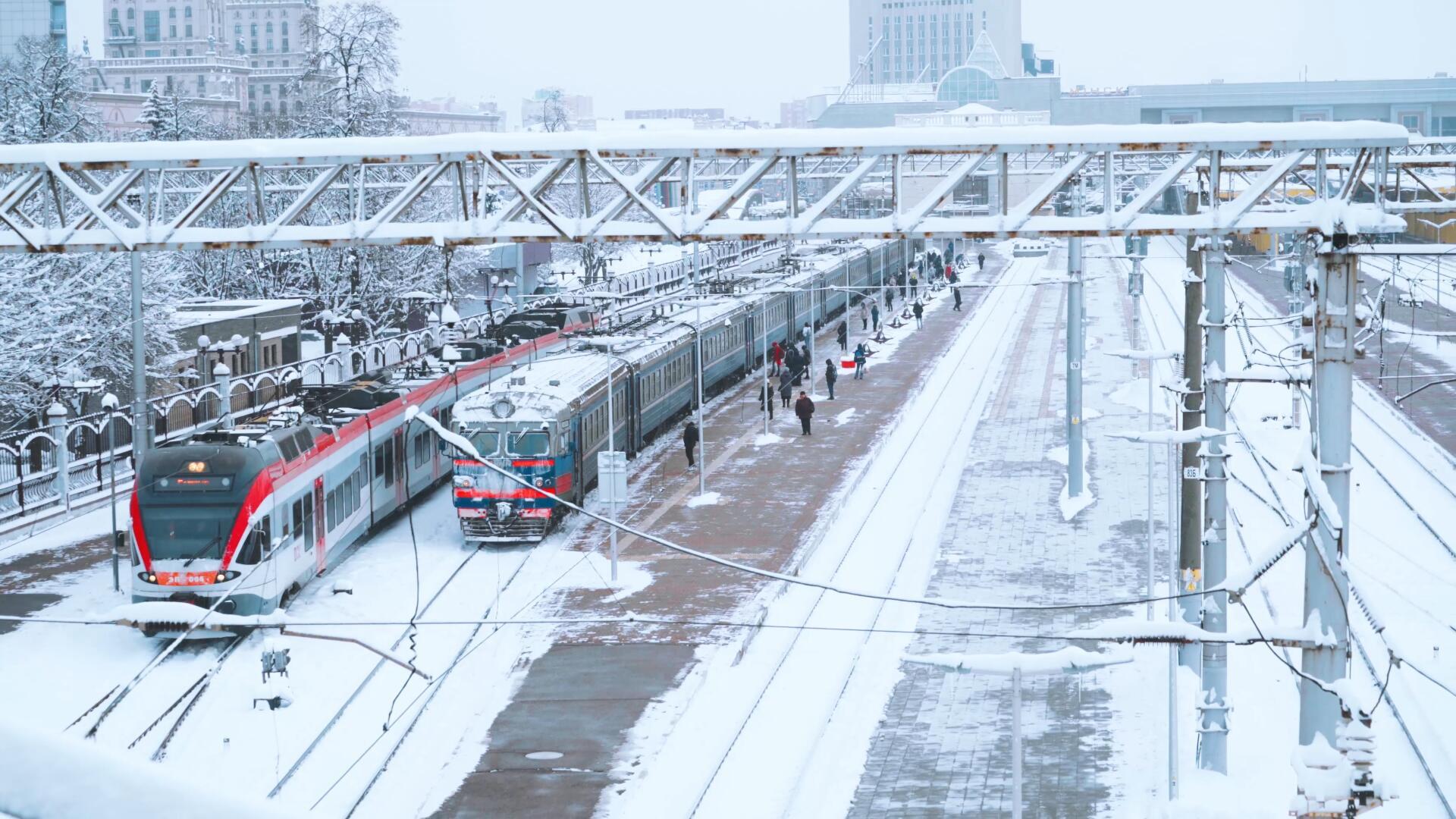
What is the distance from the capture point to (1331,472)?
29.6ft

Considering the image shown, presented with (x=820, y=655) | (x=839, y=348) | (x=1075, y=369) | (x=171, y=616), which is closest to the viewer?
(x=171, y=616)

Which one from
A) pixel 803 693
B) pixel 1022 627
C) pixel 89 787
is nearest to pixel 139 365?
pixel 803 693

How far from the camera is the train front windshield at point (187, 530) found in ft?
63.8

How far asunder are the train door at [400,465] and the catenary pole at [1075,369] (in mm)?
10584

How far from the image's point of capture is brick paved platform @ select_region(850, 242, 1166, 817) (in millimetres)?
14688

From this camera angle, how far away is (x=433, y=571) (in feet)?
78.4

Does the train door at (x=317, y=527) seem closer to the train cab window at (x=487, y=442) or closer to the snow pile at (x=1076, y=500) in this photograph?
the train cab window at (x=487, y=442)

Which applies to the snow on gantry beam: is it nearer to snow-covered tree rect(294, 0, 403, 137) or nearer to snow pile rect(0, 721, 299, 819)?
snow pile rect(0, 721, 299, 819)

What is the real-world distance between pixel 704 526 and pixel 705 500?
2236 millimetres

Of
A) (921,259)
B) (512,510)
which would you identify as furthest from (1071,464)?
(921,259)

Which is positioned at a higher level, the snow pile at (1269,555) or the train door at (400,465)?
the snow pile at (1269,555)

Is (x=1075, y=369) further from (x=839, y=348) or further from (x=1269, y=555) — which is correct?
(x=839, y=348)

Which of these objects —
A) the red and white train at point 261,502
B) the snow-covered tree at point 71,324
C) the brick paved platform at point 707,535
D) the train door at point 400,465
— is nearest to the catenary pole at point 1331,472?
the brick paved platform at point 707,535

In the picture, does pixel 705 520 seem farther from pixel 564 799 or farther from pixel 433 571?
pixel 564 799
